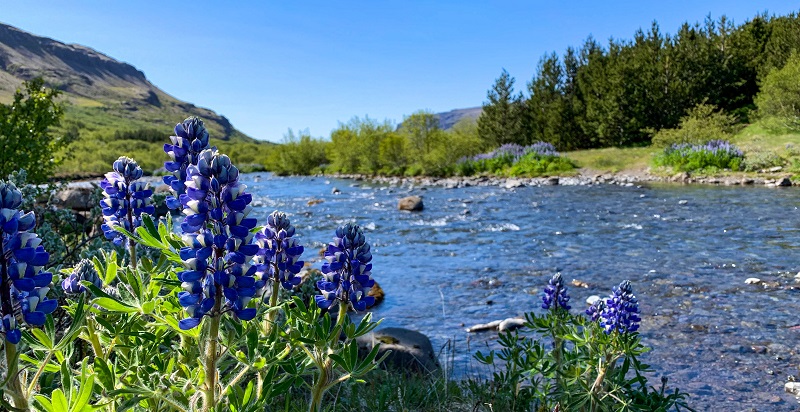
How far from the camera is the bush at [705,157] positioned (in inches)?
1004

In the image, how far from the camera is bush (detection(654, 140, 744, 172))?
25500mm

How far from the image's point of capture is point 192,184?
153cm

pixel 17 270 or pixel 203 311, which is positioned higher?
pixel 17 270

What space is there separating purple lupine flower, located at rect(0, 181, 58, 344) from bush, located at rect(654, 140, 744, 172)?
29.2 metres

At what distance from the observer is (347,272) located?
2203 mm

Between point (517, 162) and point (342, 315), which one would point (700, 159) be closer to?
point (517, 162)

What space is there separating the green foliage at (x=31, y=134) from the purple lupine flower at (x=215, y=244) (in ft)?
26.8

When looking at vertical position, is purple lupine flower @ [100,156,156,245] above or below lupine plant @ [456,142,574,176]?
below

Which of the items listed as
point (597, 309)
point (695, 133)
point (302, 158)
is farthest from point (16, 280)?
point (302, 158)

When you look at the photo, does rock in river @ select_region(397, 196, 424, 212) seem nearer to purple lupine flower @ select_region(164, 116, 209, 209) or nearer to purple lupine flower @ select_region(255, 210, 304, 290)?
purple lupine flower @ select_region(255, 210, 304, 290)

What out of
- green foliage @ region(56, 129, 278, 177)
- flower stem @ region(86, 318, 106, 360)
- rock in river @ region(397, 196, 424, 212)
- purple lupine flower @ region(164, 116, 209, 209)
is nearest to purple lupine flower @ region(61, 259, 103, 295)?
flower stem @ region(86, 318, 106, 360)

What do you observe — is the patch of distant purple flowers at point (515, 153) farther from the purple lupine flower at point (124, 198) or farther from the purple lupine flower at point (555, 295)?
the purple lupine flower at point (124, 198)

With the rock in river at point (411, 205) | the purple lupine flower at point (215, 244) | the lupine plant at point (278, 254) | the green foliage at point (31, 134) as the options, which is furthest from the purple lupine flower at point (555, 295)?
the rock in river at point (411, 205)

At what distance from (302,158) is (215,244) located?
59641 mm
